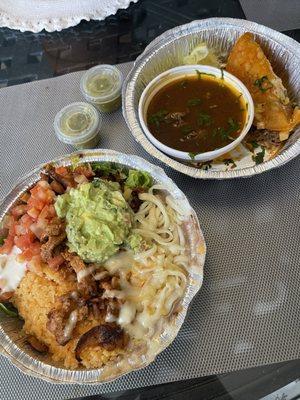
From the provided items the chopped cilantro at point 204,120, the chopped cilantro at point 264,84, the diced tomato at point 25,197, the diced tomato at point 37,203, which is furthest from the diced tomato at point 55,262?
the chopped cilantro at point 264,84

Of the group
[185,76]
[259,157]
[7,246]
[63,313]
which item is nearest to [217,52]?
[185,76]

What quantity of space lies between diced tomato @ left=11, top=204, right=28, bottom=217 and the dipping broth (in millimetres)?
633

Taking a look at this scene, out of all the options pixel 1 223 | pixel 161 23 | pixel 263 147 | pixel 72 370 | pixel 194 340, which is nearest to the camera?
pixel 72 370

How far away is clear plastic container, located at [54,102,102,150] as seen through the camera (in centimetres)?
215

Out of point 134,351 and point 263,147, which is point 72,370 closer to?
point 134,351

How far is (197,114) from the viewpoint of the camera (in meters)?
2.04

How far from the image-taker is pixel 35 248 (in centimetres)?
179

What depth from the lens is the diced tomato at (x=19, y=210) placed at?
1.90 metres

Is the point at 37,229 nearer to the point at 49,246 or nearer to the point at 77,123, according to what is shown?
the point at 49,246

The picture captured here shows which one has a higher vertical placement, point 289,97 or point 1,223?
point 289,97

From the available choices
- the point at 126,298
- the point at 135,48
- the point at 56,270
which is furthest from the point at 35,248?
the point at 135,48

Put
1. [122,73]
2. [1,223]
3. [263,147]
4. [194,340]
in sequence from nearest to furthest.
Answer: [194,340] < [1,223] < [263,147] < [122,73]

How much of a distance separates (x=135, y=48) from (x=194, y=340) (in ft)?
5.30

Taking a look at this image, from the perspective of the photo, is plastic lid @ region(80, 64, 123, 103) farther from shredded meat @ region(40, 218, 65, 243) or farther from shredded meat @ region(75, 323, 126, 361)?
shredded meat @ region(75, 323, 126, 361)
